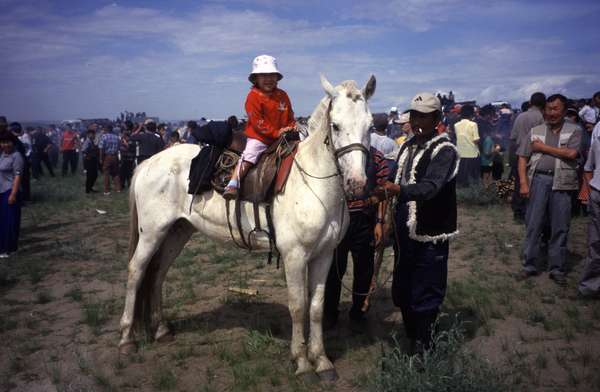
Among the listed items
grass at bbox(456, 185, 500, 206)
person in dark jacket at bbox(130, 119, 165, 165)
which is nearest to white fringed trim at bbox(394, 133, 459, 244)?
grass at bbox(456, 185, 500, 206)

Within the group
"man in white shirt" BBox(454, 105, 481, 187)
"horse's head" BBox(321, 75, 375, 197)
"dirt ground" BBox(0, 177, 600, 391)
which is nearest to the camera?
"horse's head" BBox(321, 75, 375, 197)

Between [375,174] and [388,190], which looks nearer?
[388,190]

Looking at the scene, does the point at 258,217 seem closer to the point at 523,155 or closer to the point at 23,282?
the point at 523,155

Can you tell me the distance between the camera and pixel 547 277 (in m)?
6.58

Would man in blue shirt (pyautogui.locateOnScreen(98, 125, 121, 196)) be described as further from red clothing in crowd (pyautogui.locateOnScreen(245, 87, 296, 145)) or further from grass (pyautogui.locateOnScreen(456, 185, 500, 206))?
red clothing in crowd (pyautogui.locateOnScreen(245, 87, 296, 145))

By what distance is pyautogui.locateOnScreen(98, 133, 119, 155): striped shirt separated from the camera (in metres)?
16.2

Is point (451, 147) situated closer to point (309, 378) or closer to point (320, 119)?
point (320, 119)

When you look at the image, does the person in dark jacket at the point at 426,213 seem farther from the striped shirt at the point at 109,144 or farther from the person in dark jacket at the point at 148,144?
the striped shirt at the point at 109,144

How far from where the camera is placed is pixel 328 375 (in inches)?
165

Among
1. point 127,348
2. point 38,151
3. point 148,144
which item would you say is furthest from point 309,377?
point 38,151

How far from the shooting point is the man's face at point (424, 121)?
390 cm

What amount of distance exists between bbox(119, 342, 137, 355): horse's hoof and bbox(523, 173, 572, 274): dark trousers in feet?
17.5

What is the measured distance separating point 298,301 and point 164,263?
1895 mm

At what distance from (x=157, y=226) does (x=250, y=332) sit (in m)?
1.58
